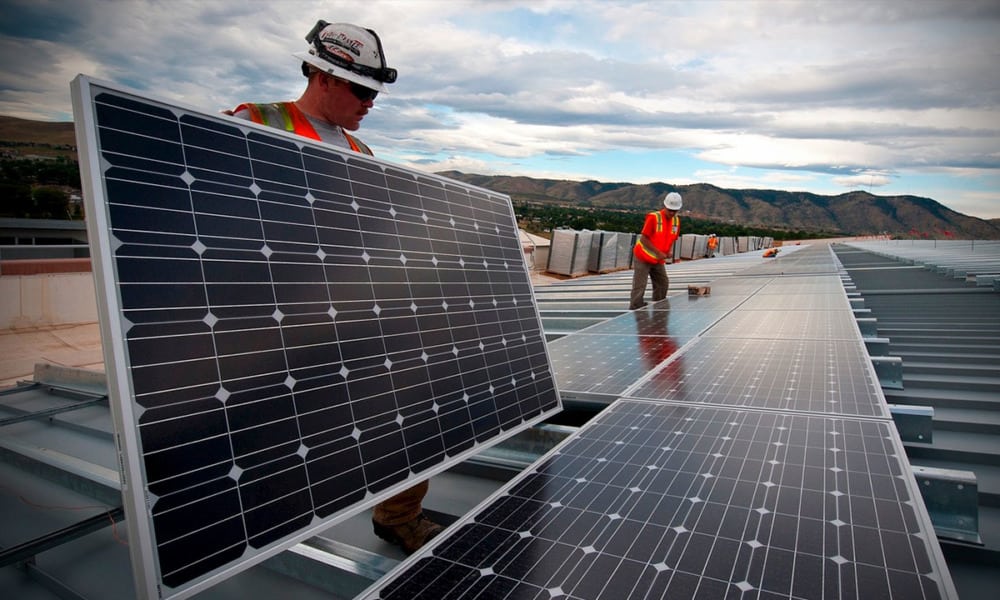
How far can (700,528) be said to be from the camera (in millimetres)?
2072

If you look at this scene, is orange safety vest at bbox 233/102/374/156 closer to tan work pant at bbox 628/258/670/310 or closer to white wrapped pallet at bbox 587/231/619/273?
tan work pant at bbox 628/258/670/310

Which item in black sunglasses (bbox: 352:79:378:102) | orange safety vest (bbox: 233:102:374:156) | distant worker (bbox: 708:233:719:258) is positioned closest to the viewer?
orange safety vest (bbox: 233:102:374:156)

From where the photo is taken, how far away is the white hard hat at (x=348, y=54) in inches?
132

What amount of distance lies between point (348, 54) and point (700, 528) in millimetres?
3099

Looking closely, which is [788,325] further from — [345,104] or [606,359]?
[345,104]

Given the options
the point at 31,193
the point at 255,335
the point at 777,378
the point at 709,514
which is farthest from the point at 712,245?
the point at 255,335

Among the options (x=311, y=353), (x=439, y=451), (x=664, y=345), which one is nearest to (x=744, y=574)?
(x=439, y=451)

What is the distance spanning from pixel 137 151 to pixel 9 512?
12.5 ft

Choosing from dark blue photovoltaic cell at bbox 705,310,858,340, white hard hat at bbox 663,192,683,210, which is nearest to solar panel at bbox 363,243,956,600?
dark blue photovoltaic cell at bbox 705,310,858,340

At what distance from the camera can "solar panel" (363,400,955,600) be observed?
1.74 metres

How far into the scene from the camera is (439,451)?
2.68 m

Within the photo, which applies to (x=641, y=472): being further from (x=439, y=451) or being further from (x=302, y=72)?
(x=302, y=72)

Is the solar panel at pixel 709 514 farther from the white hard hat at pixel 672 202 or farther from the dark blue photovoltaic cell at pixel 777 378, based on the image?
the white hard hat at pixel 672 202

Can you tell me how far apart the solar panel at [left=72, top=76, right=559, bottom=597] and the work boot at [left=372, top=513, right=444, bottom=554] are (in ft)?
1.94
